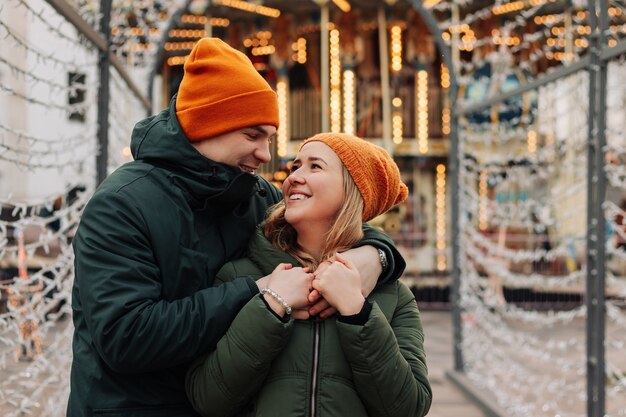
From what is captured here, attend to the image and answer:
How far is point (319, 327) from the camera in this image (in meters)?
1.61

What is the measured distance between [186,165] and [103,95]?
169 centimetres

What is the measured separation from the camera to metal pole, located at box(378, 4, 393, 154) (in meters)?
11.3

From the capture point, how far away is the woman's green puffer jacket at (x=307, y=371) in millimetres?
1488

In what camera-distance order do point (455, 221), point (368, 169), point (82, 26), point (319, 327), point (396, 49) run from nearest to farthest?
point (319, 327), point (368, 169), point (82, 26), point (455, 221), point (396, 49)

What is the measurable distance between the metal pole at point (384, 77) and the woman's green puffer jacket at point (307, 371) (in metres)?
9.83

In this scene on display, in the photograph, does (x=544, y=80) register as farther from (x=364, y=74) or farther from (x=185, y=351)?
(x=364, y=74)

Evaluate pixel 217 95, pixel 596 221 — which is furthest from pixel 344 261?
pixel 596 221

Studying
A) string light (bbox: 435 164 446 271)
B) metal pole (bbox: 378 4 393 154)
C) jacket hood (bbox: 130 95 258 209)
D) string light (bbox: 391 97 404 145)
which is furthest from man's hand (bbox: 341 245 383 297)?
string light (bbox: 391 97 404 145)

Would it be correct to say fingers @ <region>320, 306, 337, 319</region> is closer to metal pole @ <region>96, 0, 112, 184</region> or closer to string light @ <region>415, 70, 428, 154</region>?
metal pole @ <region>96, 0, 112, 184</region>

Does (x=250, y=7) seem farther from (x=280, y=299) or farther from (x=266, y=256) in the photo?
(x=280, y=299)

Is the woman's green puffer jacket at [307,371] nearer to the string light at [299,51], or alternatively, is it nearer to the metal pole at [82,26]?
the metal pole at [82,26]

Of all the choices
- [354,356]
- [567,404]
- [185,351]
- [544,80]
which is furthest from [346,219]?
[567,404]

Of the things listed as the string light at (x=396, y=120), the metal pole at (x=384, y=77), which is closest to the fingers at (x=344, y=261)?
Answer: the metal pole at (x=384, y=77)

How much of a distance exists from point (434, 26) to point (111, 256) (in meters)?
4.58
